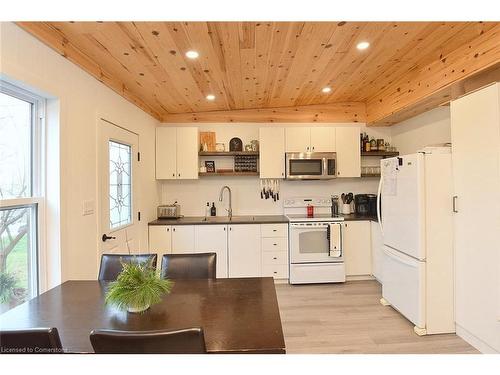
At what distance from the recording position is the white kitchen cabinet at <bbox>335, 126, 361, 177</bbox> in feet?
14.3

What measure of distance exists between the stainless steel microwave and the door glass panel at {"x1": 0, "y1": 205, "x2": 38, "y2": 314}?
3.09m

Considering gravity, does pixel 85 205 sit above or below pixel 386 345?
above

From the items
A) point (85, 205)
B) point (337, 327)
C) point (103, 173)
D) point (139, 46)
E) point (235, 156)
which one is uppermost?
point (139, 46)

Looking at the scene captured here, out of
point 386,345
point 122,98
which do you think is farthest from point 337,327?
point 122,98

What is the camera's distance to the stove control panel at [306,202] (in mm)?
4574

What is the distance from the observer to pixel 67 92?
2.21 meters

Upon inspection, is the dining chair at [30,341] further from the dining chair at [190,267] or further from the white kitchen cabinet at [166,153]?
the white kitchen cabinet at [166,153]

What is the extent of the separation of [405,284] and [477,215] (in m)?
0.96

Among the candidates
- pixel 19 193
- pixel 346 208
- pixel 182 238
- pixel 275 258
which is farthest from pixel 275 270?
pixel 19 193

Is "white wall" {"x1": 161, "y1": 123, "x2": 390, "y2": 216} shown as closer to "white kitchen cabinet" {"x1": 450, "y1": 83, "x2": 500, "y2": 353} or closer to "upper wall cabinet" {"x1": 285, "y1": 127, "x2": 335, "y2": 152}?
"upper wall cabinet" {"x1": 285, "y1": 127, "x2": 335, "y2": 152}

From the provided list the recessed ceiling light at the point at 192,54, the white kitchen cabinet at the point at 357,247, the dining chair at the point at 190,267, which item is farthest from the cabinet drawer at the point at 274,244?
the recessed ceiling light at the point at 192,54
